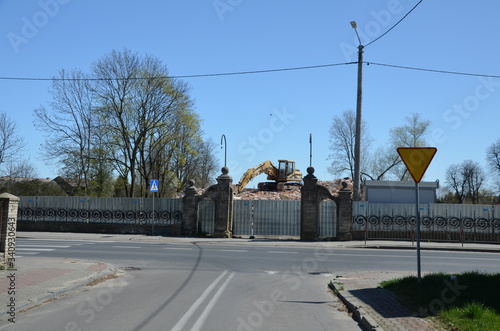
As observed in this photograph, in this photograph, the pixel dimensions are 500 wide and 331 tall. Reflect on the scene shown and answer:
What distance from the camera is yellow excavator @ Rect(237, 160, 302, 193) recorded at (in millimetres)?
57125

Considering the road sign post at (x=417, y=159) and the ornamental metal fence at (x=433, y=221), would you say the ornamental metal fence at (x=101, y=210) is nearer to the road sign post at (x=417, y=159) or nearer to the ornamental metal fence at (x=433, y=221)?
the ornamental metal fence at (x=433, y=221)

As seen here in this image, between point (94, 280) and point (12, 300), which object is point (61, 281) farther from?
point (12, 300)

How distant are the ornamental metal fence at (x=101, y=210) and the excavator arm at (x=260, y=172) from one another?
28.9 m

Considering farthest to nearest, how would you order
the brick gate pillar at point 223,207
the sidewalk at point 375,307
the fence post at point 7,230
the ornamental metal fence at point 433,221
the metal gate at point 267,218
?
the metal gate at point 267,218 → the brick gate pillar at point 223,207 → the ornamental metal fence at point 433,221 → the fence post at point 7,230 → the sidewalk at point 375,307

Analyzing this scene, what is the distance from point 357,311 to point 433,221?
19.2m

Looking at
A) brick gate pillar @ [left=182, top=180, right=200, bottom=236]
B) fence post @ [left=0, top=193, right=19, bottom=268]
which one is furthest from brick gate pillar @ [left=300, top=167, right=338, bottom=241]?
fence post @ [left=0, top=193, right=19, bottom=268]

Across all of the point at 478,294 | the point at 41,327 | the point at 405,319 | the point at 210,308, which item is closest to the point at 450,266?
the point at 478,294

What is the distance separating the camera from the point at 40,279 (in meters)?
11.3

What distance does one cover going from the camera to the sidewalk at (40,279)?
8.75 meters

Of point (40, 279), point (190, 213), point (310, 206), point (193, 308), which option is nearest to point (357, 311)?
point (193, 308)

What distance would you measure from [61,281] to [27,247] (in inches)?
379

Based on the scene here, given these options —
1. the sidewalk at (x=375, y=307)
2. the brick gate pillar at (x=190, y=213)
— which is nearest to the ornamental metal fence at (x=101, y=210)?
the brick gate pillar at (x=190, y=213)

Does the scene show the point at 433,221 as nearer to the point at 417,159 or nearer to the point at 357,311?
the point at 417,159

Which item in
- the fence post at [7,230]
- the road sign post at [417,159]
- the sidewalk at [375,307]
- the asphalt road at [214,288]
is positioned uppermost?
the road sign post at [417,159]
